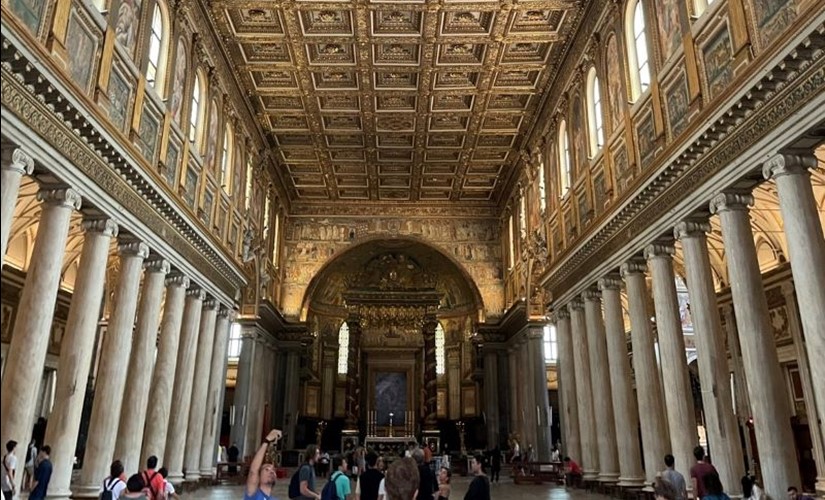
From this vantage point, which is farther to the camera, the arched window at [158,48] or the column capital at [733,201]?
the arched window at [158,48]

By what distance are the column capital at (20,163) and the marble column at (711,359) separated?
11.5m

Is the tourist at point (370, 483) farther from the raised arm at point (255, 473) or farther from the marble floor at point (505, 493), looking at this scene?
the marble floor at point (505, 493)

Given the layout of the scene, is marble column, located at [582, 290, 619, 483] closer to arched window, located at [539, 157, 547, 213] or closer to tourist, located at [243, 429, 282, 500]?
arched window, located at [539, 157, 547, 213]

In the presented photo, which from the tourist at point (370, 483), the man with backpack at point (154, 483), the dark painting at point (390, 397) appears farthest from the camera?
the dark painting at point (390, 397)

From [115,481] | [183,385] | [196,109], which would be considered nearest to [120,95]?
[196,109]

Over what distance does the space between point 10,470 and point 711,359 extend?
11745mm

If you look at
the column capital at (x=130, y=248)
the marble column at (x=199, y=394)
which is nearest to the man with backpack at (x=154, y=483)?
the column capital at (x=130, y=248)

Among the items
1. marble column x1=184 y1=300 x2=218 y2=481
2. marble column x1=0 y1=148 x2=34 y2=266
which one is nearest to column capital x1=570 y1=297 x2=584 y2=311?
marble column x1=184 y1=300 x2=218 y2=481

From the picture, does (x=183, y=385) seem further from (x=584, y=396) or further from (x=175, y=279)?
(x=584, y=396)

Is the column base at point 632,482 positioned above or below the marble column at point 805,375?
below

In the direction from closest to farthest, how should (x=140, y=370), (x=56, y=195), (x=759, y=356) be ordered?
(x=759, y=356) < (x=56, y=195) < (x=140, y=370)

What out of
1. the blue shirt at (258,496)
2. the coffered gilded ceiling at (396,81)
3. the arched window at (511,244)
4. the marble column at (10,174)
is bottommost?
the blue shirt at (258,496)

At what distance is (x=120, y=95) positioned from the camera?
42.6 feet

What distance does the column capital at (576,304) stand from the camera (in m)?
19.5
